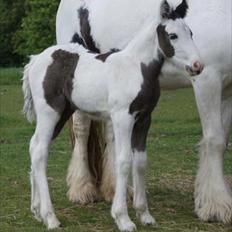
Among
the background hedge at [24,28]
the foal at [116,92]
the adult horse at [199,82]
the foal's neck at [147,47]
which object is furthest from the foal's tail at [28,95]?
the background hedge at [24,28]

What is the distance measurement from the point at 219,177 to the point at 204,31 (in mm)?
1161

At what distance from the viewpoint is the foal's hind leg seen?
219 inches

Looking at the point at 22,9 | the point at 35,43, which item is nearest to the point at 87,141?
the point at 35,43

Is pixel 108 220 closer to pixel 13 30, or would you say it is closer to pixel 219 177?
pixel 219 177

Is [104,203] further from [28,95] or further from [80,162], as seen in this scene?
[28,95]

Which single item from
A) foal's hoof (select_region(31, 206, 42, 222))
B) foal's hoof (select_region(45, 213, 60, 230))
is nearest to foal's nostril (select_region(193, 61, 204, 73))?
foal's hoof (select_region(45, 213, 60, 230))

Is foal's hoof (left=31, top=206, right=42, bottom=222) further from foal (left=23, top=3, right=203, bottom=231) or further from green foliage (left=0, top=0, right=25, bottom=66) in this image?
green foliage (left=0, top=0, right=25, bottom=66)

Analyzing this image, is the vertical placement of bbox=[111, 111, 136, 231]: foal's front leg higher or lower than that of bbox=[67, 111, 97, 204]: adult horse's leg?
higher

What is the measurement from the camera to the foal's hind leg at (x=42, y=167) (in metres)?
5.55

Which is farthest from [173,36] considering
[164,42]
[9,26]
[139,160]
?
[9,26]

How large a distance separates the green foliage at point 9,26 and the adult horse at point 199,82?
44.4 meters

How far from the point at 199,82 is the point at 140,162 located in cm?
78

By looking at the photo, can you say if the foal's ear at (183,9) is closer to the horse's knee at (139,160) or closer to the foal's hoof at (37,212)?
the horse's knee at (139,160)

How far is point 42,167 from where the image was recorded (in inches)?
220
